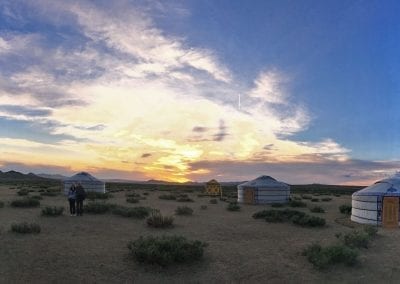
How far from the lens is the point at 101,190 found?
42.2m

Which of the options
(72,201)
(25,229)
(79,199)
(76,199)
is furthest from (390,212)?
(25,229)

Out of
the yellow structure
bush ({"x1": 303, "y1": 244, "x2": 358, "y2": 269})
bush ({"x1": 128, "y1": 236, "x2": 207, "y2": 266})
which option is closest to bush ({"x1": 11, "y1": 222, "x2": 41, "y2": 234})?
bush ({"x1": 128, "y1": 236, "x2": 207, "y2": 266})

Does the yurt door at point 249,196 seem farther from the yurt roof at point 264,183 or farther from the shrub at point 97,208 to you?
the shrub at point 97,208

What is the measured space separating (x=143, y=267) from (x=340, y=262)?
5633 millimetres

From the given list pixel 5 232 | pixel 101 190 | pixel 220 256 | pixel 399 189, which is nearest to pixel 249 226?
pixel 220 256

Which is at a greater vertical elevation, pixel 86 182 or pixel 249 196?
pixel 86 182

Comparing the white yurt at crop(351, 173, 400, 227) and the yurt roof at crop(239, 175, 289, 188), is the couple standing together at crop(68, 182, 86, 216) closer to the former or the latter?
the white yurt at crop(351, 173, 400, 227)

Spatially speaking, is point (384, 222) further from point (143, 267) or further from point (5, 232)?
point (5, 232)

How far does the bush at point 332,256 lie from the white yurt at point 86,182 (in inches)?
1213

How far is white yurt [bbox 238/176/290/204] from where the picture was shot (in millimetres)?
34281

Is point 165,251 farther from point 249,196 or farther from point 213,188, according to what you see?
point 213,188

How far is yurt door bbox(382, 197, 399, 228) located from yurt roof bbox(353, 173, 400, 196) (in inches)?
16.5

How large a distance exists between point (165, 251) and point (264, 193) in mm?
23261

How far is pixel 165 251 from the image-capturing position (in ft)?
39.1
